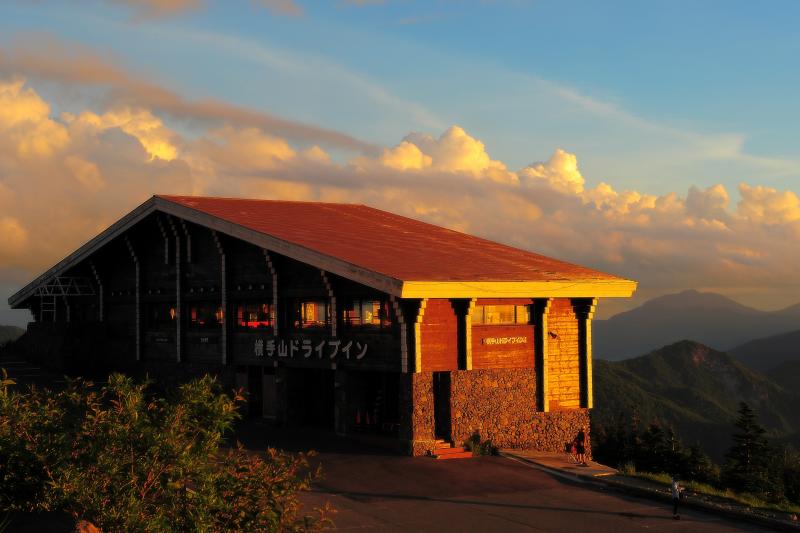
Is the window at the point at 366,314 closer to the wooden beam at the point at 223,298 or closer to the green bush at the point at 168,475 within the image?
the wooden beam at the point at 223,298

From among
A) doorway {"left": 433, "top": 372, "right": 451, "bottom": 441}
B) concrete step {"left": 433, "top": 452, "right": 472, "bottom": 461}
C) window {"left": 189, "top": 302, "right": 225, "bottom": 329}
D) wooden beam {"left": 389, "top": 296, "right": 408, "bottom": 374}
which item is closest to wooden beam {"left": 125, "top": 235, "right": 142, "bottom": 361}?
window {"left": 189, "top": 302, "right": 225, "bottom": 329}

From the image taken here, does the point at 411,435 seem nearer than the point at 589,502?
No

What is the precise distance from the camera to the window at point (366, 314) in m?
31.4

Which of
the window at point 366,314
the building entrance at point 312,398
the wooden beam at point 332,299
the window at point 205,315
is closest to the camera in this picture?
the window at point 366,314

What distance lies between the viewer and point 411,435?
30.2m

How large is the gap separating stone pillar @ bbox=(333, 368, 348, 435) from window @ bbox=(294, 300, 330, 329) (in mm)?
2293

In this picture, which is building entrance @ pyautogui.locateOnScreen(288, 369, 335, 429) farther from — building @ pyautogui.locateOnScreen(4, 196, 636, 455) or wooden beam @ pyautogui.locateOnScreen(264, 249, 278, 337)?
wooden beam @ pyautogui.locateOnScreen(264, 249, 278, 337)

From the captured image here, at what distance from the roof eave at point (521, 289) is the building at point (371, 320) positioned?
0.06m

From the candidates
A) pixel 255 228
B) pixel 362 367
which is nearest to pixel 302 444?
pixel 362 367

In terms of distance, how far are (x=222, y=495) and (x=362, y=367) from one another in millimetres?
18712

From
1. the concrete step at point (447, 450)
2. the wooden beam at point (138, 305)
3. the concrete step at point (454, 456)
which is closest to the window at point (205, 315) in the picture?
the wooden beam at point (138, 305)

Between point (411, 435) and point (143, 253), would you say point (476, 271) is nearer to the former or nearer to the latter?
point (411, 435)

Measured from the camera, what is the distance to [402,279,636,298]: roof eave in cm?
2870

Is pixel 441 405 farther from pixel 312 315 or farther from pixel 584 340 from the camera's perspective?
pixel 584 340
